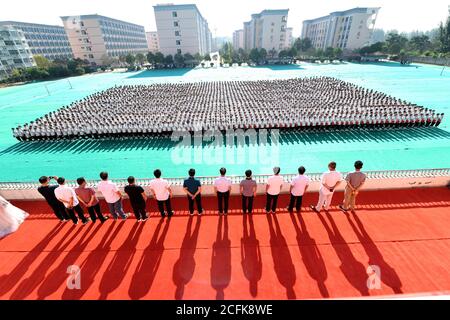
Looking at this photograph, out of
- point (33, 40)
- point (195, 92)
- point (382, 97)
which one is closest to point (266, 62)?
point (195, 92)

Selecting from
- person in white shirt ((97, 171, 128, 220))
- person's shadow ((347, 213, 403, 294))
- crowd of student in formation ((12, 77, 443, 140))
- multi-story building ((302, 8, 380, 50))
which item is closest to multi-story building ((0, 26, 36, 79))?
crowd of student in formation ((12, 77, 443, 140))

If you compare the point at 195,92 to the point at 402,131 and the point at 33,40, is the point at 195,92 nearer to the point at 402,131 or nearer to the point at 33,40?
the point at 402,131

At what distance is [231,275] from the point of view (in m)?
4.22

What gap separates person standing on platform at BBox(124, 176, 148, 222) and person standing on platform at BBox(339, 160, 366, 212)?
4846 mm

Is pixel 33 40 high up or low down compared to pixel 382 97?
up

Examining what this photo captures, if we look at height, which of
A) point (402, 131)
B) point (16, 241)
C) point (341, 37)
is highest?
point (341, 37)

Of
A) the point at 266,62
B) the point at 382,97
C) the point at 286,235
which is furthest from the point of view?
the point at 266,62

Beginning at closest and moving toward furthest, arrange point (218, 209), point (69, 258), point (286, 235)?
point (69, 258)
point (286, 235)
point (218, 209)

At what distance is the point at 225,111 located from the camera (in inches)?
645

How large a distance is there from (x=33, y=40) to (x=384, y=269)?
292 ft

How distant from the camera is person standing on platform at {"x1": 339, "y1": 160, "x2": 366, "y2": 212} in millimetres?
5371

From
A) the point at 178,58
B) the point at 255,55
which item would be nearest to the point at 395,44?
the point at 255,55

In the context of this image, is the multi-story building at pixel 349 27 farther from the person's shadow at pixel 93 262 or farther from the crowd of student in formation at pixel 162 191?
the person's shadow at pixel 93 262

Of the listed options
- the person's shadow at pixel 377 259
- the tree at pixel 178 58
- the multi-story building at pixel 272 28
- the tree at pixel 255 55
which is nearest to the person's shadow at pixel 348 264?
the person's shadow at pixel 377 259
